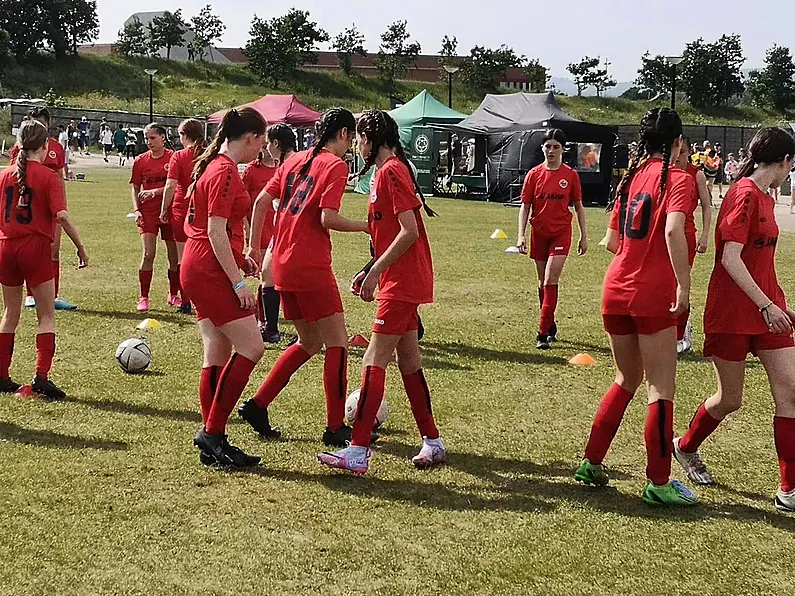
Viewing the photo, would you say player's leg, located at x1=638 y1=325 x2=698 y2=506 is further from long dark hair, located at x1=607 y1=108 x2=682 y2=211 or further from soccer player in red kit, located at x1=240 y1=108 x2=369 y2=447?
soccer player in red kit, located at x1=240 y1=108 x2=369 y2=447

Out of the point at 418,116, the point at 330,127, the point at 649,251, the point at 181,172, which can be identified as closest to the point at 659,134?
the point at 649,251

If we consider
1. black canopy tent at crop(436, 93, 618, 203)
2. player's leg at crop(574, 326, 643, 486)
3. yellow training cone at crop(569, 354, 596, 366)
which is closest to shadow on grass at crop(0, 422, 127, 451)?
player's leg at crop(574, 326, 643, 486)

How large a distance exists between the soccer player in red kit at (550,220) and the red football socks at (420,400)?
3752 mm

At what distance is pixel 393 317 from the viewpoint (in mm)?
5457

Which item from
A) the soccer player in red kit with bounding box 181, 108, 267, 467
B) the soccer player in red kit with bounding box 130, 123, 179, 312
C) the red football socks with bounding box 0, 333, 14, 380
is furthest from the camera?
the soccer player in red kit with bounding box 130, 123, 179, 312

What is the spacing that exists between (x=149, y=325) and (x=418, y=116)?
85.3 feet

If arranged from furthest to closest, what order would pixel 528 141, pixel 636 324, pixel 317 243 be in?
pixel 528 141 → pixel 317 243 → pixel 636 324

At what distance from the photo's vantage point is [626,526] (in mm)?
4914

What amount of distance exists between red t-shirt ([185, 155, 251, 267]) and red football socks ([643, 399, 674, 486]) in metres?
2.54

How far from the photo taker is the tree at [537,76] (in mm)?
83562

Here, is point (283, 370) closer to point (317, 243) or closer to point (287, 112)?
point (317, 243)

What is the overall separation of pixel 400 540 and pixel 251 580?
811mm

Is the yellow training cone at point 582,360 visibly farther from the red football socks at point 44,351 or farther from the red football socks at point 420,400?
the red football socks at point 44,351

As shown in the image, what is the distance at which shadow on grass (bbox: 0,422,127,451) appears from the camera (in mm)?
6134
